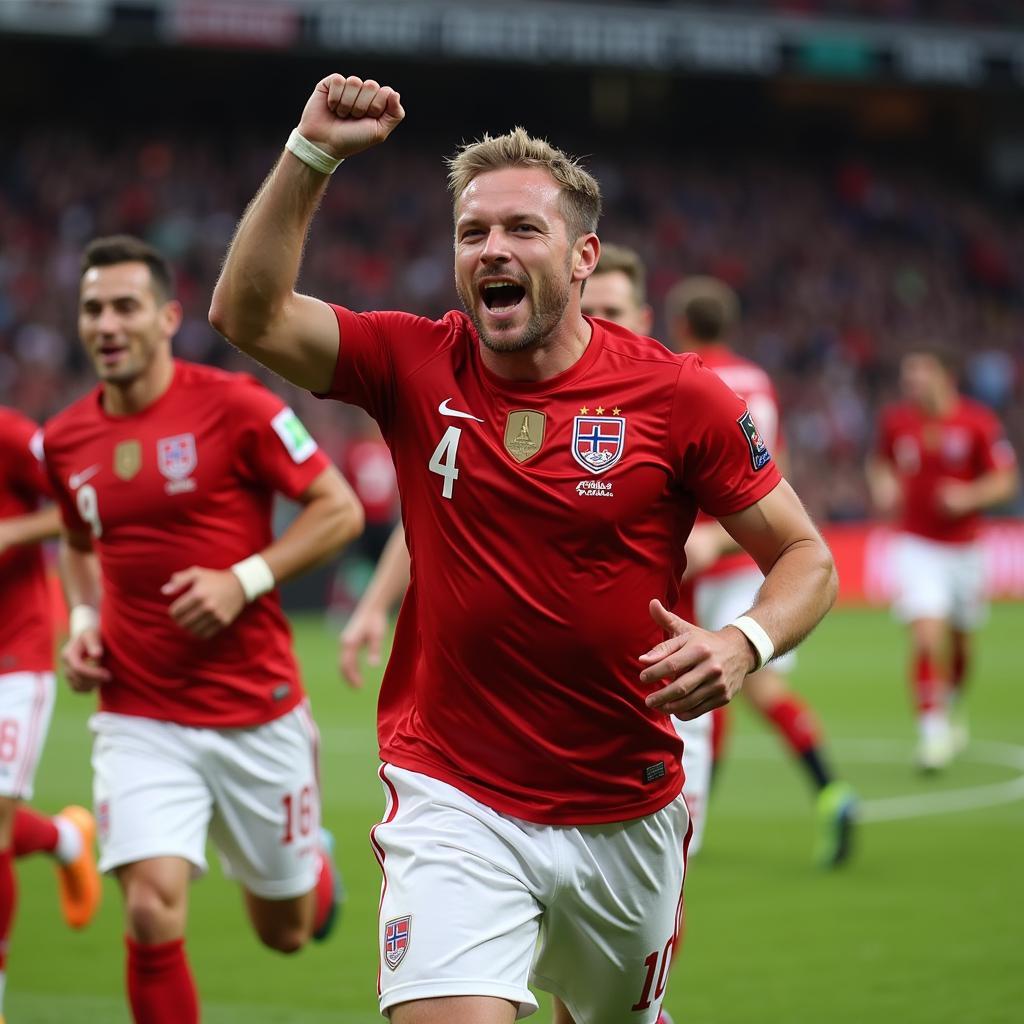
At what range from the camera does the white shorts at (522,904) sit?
406 cm

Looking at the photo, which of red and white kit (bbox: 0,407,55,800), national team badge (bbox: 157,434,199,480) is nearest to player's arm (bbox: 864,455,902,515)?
red and white kit (bbox: 0,407,55,800)

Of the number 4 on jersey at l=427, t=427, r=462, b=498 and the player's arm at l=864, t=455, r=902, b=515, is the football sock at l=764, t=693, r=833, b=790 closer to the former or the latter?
the player's arm at l=864, t=455, r=902, b=515

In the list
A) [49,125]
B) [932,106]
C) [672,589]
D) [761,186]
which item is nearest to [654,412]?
[672,589]

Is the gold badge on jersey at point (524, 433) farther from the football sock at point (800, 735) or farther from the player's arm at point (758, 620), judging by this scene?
the football sock at point (800, 735)

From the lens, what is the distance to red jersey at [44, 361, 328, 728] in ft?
19.6

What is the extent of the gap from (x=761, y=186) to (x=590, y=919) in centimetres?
3155

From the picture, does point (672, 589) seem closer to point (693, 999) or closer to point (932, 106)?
point (693, 999)

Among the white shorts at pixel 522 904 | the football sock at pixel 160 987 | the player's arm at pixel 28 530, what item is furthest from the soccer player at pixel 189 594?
the white shorts at pixel 522 904

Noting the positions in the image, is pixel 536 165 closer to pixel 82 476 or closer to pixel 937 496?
pixel 82 476

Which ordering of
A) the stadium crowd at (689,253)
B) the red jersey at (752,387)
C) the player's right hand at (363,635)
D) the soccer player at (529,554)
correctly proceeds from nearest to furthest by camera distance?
the soccer player at (529,554)
the player's right hand at (363,635)
the red jersey at (752,387)
the stadium crowd at (689,253)

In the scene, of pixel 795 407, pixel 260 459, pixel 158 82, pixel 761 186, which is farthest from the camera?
pixel 761 186

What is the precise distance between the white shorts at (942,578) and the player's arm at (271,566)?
7.43m

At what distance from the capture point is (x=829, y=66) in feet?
105

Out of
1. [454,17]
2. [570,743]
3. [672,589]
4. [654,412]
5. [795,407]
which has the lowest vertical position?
[570,743]
